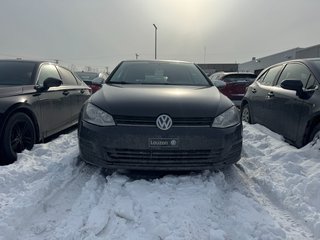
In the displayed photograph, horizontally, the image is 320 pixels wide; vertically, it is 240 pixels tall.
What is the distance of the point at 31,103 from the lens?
5.22m

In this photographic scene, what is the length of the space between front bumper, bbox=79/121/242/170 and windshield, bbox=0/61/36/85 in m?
2.29

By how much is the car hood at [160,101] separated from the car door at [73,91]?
7.68ft

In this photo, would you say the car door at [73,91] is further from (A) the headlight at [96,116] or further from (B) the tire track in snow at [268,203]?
(B) the tire track in snow at [268,203]

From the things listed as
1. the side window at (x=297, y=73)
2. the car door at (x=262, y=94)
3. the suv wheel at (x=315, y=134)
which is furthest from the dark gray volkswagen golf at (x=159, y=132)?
the car door at (x=262, y=94)

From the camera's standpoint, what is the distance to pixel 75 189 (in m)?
3.94

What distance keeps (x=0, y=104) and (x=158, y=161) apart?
225cm

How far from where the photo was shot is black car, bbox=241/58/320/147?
5.00 metres

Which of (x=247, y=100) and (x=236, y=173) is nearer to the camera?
(x=236, y=173)

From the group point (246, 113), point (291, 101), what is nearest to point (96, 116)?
point (291, 101)

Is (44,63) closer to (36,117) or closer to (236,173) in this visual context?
(36,117)

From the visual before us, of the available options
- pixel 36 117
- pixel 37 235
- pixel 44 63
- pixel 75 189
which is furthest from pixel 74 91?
pixel 37 235

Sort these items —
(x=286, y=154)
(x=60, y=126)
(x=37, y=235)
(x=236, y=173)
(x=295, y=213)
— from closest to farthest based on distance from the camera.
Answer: (x=37, y=235), (x=295, y=213), (x=236, y=173), (x=286, y=154), (x=60, y=126)

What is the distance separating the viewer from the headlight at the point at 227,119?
4.02 meters

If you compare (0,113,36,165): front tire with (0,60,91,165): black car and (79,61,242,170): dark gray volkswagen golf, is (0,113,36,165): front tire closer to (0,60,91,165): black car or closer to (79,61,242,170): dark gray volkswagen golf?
(0,60,91,165): black car
